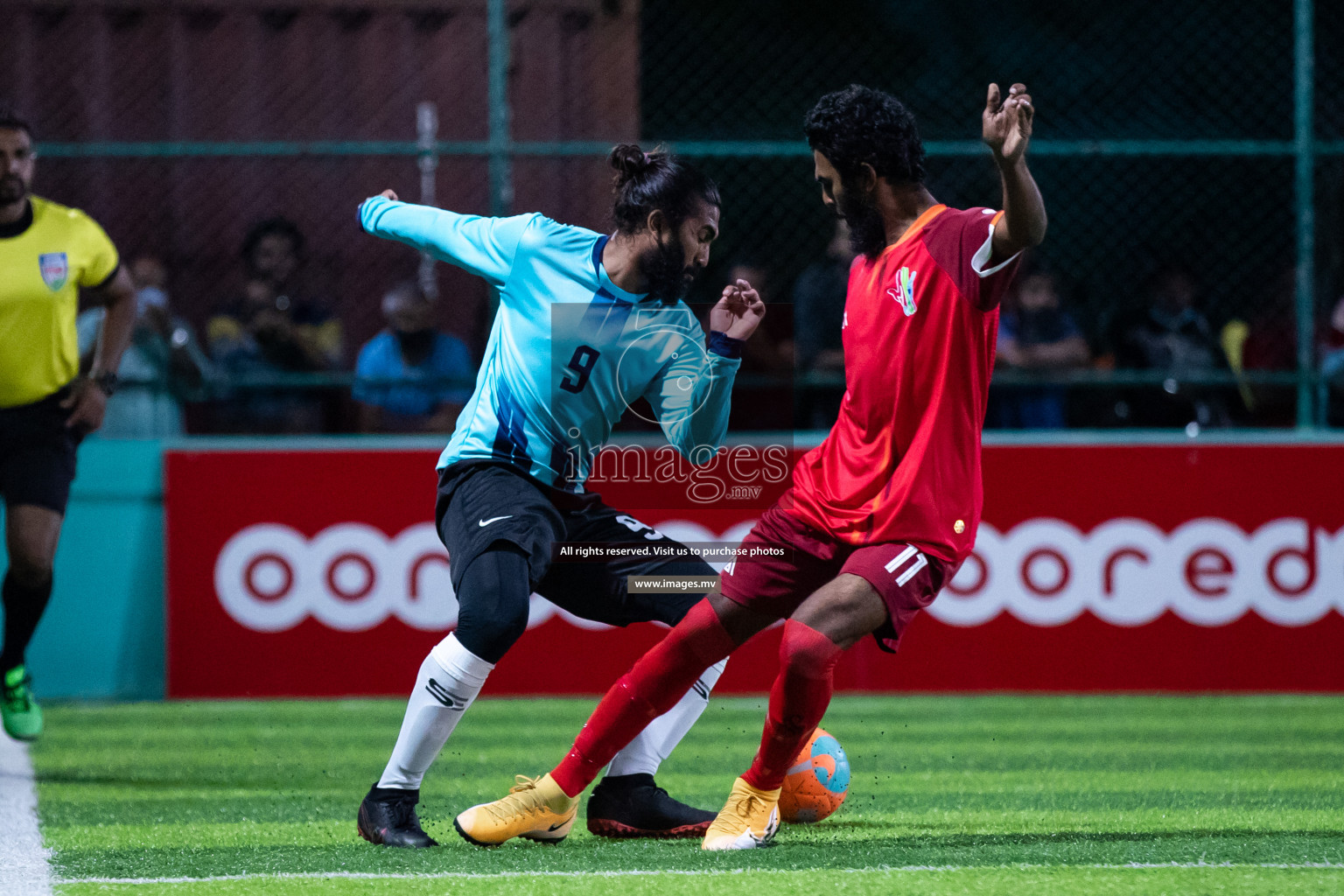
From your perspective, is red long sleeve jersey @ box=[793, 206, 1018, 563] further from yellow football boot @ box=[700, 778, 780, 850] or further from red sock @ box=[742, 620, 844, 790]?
yellow football boot @ box=[700, 778, 780, 850]

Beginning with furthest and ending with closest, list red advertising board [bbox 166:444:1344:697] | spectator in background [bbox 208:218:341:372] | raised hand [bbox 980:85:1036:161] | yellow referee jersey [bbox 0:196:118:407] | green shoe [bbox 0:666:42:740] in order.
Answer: spectator in background [bbox 208:218:341:372]
red advertising board [bbox 166:444:1344:697]
yellow referee jersey [bbox 0:196:118:407]
green shoe [bbox 0:666:42:740]
raised hand [bbox 980:85:1036:161]

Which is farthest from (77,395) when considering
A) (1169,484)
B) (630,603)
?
(1169,484)

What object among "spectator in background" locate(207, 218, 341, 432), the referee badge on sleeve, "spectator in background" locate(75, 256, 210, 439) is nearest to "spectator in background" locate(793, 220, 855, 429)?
"spectator in background" locate(207, 218, 341, 432)

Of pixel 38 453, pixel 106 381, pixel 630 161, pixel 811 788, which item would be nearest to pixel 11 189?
pixel 106 381

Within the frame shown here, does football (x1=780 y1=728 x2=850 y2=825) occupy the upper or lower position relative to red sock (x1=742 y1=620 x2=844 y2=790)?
lower

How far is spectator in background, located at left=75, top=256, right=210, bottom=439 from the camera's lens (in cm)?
858

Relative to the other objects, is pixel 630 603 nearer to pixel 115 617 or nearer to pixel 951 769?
pixel 951 769

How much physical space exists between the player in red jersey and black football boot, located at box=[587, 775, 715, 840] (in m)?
0.33

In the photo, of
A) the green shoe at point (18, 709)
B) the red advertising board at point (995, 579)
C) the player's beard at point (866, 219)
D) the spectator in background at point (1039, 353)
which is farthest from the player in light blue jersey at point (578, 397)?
the spectator in background at point (1039, 353)

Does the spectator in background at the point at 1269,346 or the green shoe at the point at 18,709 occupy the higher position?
the spectator in background at the point at 1269,346

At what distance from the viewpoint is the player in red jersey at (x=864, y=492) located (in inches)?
168

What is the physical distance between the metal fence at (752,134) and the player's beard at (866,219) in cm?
404

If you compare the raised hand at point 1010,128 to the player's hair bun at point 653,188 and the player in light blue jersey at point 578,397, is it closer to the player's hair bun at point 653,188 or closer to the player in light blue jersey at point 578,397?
the player in light blue jersey at point 578,397

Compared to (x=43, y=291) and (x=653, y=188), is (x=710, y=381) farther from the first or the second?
(x=43, y=291)
